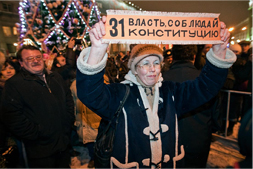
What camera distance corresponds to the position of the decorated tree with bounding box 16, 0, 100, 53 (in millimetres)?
8297

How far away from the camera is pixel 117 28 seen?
1.06 m

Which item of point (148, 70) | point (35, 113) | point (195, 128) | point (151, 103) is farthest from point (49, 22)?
point (195, 128)

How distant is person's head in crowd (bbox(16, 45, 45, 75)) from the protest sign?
5.13ft

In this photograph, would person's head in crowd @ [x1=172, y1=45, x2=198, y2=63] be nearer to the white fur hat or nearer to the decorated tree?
the white fur hat

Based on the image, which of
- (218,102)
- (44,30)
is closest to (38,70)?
(218,102)

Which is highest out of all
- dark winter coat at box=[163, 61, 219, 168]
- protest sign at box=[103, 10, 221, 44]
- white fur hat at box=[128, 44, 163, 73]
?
protest sign at box=[103, 10, 221, 44]

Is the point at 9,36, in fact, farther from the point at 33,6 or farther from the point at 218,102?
the point at 218,102

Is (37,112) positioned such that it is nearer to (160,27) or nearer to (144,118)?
(144,118)

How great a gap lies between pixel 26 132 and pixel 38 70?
0.87 meters

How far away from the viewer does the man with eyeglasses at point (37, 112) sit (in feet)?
5.98

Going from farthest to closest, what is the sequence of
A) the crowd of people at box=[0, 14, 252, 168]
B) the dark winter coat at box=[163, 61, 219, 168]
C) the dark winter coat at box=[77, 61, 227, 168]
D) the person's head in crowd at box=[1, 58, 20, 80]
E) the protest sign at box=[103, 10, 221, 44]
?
1. the person's head in crowd at box=[1, 58, 20, 80]
2. the dark winter coat at box=[163, 61, 219, 168]
3. the dark winter coat at box=[77, 61, 227, 168]
4. the crowd of people at box=[0, 14, 252, 168]
5. the protest sign at box=[103, 10, 221, 44]

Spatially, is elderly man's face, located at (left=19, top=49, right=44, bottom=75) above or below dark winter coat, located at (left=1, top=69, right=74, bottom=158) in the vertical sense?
above

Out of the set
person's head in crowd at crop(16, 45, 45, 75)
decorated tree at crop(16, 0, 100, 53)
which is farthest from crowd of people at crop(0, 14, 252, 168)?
decorated tree at crop(16, 0, 100, 53)

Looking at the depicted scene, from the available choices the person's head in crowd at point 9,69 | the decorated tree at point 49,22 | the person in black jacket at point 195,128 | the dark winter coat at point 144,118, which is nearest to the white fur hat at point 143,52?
the dark winter coat at point 144,118
